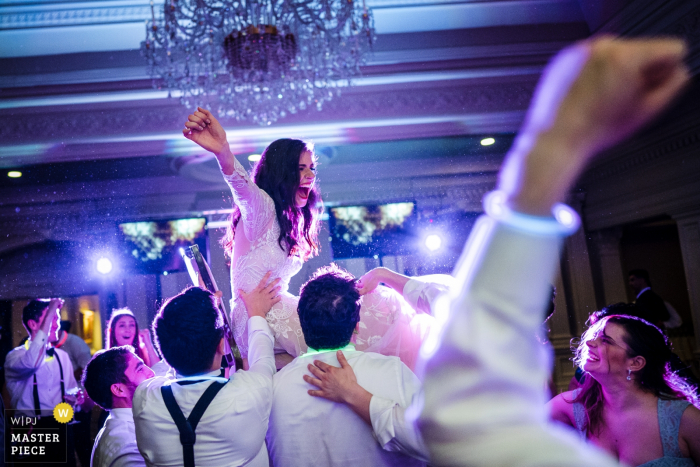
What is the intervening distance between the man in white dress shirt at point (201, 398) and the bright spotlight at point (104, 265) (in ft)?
18.1

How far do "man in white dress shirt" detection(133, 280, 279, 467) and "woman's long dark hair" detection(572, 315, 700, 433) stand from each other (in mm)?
1185

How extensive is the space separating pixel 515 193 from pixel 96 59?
5253 millimetres

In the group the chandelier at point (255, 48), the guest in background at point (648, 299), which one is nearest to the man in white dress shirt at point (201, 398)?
the chandelier at point (255, 48)

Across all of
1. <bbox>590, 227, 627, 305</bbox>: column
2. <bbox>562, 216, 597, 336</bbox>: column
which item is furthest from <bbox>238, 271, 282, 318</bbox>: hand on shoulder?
<bbox>590, 227, 627, 305</bbox>: column

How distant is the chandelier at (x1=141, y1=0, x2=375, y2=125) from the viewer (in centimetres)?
337

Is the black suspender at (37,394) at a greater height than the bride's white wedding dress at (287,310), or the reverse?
the bride's white wedding dress at (287,310)

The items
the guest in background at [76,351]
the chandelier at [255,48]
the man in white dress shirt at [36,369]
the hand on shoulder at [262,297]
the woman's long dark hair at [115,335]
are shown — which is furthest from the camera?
the guest in background at [76,351]

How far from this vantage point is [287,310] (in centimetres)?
185

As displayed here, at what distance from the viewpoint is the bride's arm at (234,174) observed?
153cm

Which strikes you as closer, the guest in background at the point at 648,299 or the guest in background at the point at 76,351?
the guest in background at the point at 76,351

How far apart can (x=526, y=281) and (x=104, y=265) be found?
7.09 meters

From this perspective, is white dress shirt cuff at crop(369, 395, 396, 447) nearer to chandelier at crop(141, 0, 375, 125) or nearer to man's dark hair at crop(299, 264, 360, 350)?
man's dark hair at crop(299, 264, 360, 350)

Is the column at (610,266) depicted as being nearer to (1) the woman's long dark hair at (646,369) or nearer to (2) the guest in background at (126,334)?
(1) the woman's long dark hair at (646,369)

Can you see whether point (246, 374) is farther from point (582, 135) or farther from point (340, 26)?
point (340, 26)
